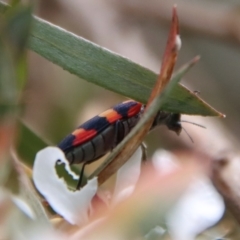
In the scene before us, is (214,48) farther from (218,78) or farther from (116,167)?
(116,167)

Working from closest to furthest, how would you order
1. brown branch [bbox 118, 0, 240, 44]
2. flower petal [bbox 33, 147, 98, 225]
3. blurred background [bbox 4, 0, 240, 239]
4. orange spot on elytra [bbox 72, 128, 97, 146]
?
flower petal [bbox 33, 147, 98, 225], orange spot on elytra [bbox 72, 128, 97, 146], blurred background [bbox 4, 0, 240, 239], brown branch [bbox 118, 0, 240, 44]

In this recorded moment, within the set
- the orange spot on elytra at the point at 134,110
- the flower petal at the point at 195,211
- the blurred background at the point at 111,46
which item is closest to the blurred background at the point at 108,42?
the blurred background at the point at 111,46

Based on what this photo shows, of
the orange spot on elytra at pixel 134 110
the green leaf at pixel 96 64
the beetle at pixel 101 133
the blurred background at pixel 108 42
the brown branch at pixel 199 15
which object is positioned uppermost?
the green leaf at pixel 96 64

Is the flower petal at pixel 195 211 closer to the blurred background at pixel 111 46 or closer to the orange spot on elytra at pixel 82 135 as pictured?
the orange spot on elytra at pixel 82 135

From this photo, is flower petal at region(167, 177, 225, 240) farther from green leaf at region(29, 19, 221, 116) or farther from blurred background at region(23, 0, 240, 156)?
blurred background at region(23, 0, 240, 156)

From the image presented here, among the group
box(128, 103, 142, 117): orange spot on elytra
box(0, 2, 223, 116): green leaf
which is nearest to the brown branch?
box(128, 103, 142, 117): orange spot on elytra

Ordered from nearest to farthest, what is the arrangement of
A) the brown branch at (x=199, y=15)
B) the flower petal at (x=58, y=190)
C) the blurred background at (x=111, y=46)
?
the flower petal at (x=58, y=190), the blurred background at (x=111, y=46), the brown branch at (x=199, y=15)

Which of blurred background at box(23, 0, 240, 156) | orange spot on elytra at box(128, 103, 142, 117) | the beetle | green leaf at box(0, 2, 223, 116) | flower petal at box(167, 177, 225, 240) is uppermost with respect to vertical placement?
green leaf at box(0, 2, 223, 116)
